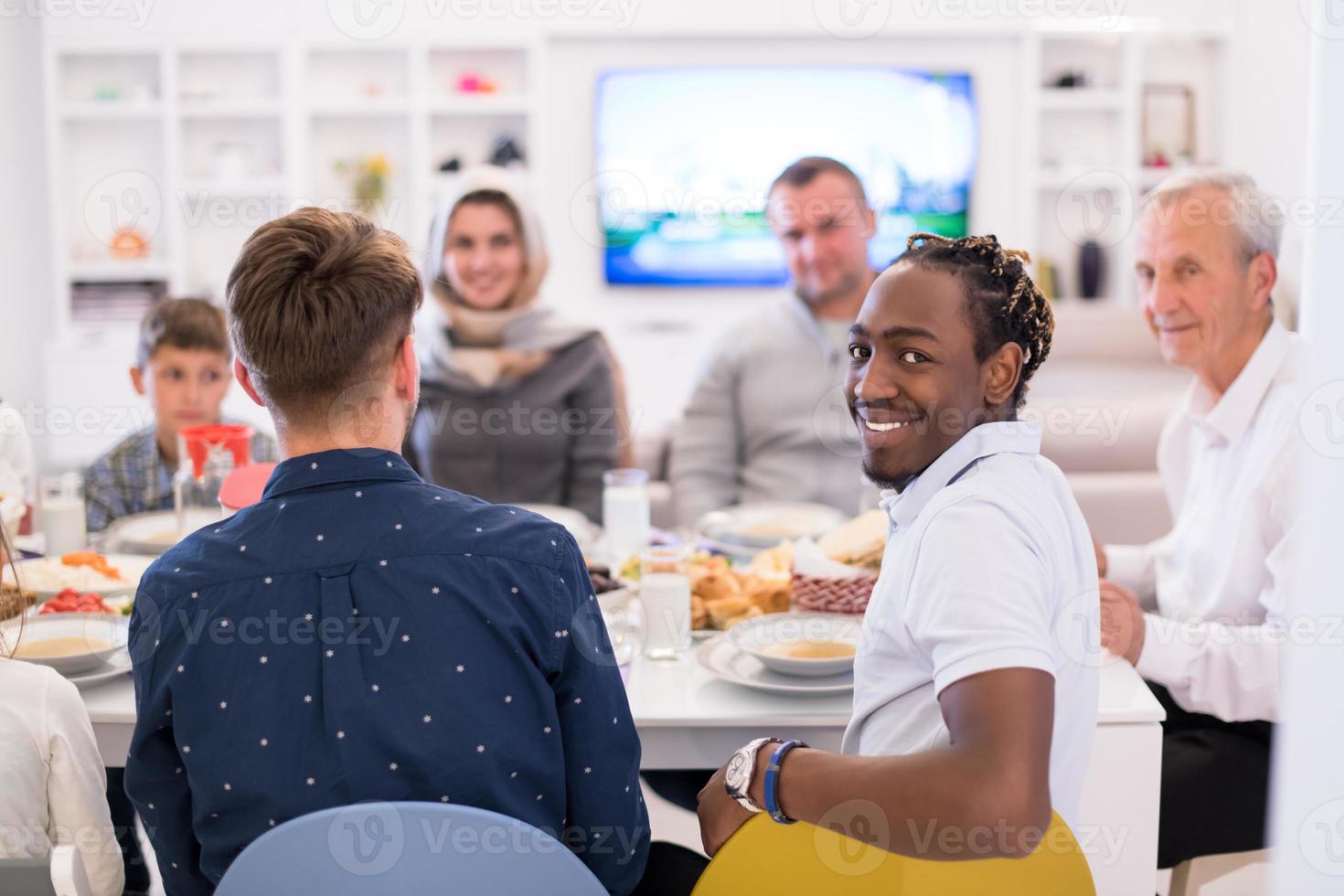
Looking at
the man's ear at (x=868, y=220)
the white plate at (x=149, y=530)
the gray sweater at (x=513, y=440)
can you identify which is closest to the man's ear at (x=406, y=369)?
the white plate at (x=149, y=530)

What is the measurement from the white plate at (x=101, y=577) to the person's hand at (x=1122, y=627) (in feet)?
4.45

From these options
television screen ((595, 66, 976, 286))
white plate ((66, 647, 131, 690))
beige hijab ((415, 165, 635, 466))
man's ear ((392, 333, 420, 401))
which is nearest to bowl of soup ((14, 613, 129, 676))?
white plate ((66, 647, 131, 690))

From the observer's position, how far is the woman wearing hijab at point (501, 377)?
2.83 m

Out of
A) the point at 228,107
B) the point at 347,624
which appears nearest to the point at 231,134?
the point at 228,107

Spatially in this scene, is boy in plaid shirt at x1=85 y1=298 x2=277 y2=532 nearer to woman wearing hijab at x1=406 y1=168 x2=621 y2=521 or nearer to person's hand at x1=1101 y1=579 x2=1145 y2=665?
woman wearing hijab at x1=406 y1=168 x2=621 y2=521

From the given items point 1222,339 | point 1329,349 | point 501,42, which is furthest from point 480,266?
point 501,42

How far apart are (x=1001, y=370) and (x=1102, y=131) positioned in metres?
5.75

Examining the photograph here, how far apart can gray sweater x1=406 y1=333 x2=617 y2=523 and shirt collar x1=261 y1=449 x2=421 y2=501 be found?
1.67 m

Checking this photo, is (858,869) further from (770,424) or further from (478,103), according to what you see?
(478,103)

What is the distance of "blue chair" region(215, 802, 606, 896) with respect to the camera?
3.00 feet

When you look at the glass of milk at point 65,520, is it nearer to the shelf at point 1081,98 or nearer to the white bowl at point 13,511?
the white bowl at point 13,511

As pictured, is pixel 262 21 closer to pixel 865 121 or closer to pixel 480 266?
pixel 865 121

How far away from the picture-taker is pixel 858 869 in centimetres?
115

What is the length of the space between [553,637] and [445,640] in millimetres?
99
